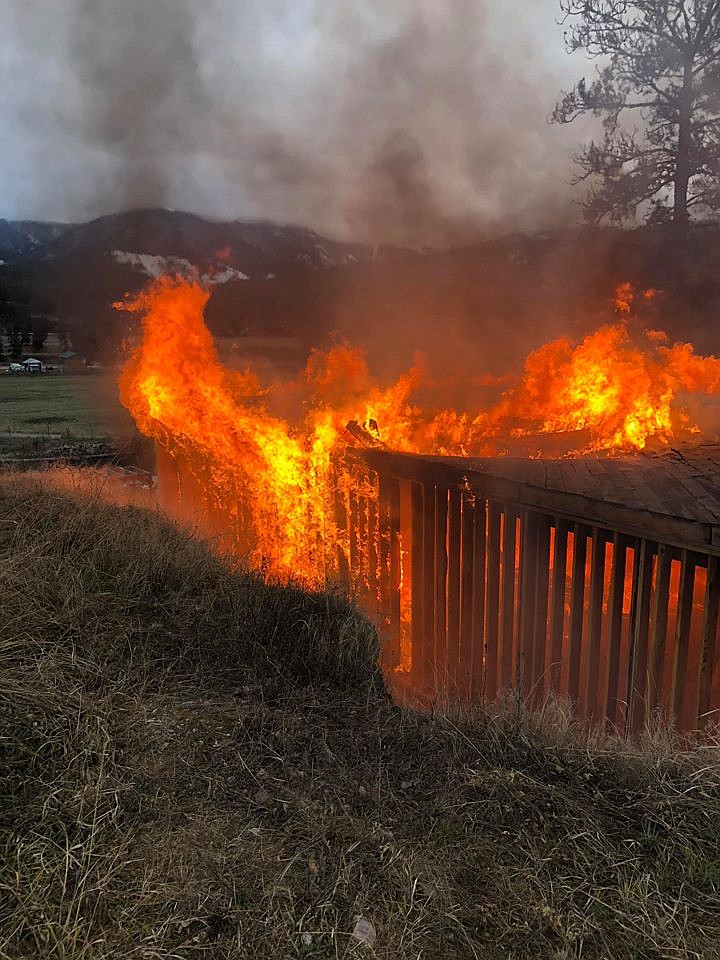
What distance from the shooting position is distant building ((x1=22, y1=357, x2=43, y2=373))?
1227 cm

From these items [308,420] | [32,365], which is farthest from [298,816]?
[32,365]

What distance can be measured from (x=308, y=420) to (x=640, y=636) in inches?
171

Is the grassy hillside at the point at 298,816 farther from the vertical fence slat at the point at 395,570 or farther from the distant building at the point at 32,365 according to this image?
the distant building at the point at 32,365

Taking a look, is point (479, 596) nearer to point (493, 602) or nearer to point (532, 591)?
point (493, 602)

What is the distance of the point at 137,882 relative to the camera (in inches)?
85.0

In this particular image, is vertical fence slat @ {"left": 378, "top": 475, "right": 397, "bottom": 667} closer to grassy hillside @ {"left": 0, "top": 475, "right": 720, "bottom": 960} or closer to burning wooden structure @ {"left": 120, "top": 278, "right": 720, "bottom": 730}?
burning wooden structure @ {"left": 120, "top": 278, "right": 720, "bottom": 730}

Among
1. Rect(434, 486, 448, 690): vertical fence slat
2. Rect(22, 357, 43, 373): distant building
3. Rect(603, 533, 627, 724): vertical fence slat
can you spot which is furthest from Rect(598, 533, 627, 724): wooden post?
Rect(22, 357, 43, 373): distant building

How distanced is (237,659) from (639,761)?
247cm

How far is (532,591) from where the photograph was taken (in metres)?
5.31

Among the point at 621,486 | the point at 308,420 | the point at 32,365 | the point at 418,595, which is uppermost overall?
the point at 32,365

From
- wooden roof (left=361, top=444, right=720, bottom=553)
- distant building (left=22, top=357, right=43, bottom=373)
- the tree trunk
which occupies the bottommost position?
wooden roof (left=361, top=444, right=720, bottom=553)

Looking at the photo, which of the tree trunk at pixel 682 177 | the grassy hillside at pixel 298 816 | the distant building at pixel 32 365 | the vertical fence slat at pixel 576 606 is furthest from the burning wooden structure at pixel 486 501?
the distant building at pixel 32 365

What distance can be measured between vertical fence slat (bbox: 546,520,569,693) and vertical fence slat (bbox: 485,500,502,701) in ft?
1.71

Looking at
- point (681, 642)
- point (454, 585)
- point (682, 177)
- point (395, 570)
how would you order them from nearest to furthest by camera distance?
point (681, 642) < point (454, 585) < point (395, 570) < point (682, 177)
